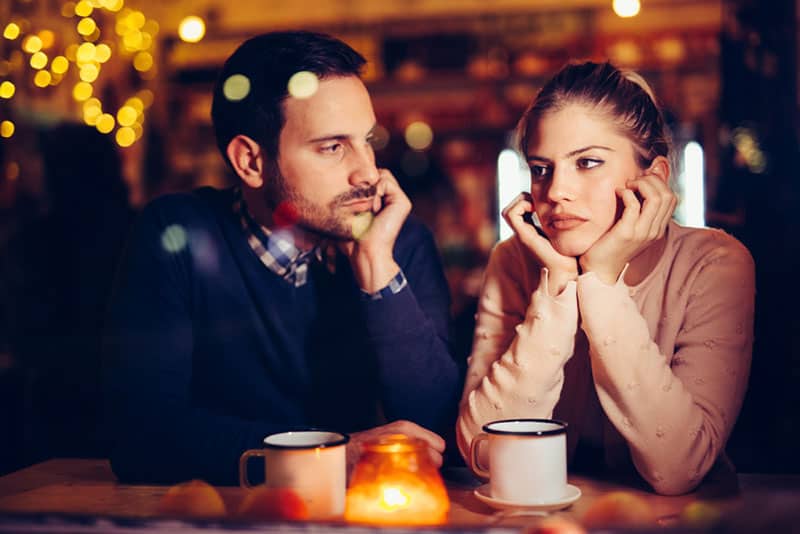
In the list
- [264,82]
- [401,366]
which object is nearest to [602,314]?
[401,366]

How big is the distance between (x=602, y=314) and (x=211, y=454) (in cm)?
Answer: 68

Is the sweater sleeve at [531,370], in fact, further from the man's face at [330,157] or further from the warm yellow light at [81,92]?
the warm yellow light at [81,92]

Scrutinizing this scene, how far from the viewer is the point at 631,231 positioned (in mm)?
1360

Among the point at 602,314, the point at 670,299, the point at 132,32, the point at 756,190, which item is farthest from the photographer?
the point at 132,32

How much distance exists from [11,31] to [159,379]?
305 centimetres

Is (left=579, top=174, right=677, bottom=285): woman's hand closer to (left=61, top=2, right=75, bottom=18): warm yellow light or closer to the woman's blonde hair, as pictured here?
the woman's blonde hair

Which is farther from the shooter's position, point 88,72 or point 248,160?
point 88,72

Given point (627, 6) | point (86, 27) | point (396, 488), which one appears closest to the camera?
point (396, 488)

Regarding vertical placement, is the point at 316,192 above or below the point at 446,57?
below

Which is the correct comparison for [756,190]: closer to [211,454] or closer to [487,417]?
[487,417]

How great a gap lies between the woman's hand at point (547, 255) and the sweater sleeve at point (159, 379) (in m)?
0.54

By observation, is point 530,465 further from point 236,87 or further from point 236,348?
point 236,87

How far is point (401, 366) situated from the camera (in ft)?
5.06

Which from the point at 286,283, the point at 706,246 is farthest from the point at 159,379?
the point at 706,246
